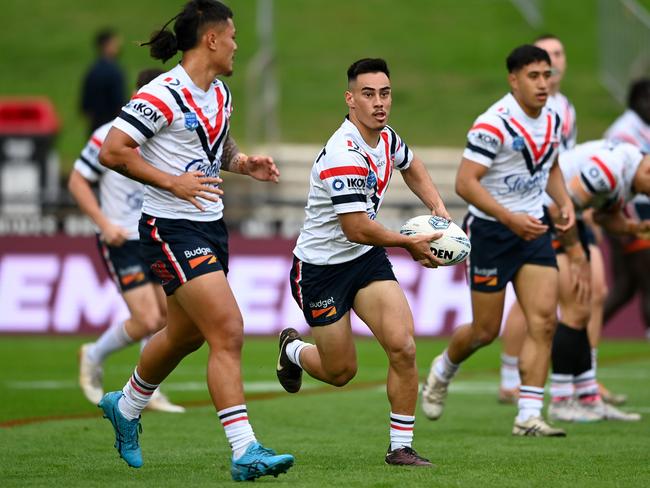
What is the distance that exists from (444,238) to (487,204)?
5.24 feet

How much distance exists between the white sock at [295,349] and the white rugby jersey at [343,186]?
0.69 m

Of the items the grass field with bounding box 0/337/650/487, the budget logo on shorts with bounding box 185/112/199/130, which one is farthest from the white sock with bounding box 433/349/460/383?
the budget logo on shorts with bounding box 185/112/199/130

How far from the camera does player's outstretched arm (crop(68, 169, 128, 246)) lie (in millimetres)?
10711

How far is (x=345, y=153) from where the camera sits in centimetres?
754

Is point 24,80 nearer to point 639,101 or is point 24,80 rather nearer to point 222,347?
point 639,101

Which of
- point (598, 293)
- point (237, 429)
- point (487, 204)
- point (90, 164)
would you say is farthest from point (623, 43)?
point (237, 429)

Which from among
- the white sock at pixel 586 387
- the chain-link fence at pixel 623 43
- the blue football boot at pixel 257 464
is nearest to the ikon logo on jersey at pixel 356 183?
the blue football boot at pixel 257 464

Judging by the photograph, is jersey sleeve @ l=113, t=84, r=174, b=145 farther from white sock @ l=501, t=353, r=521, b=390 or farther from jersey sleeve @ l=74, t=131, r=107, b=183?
white sock @ l=501, t=353, r=521, b=390

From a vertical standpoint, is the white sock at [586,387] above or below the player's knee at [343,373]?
below

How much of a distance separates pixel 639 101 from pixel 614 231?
2.27 metres

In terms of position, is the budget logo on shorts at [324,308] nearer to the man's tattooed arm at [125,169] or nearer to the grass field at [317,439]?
the grass field at [317,439]

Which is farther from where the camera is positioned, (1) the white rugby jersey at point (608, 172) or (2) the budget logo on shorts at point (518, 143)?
(1) the white rugby jersey at point (608, 172)

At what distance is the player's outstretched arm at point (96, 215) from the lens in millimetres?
10711

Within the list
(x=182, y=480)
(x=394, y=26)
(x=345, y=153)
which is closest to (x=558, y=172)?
(x=345, y=153)
